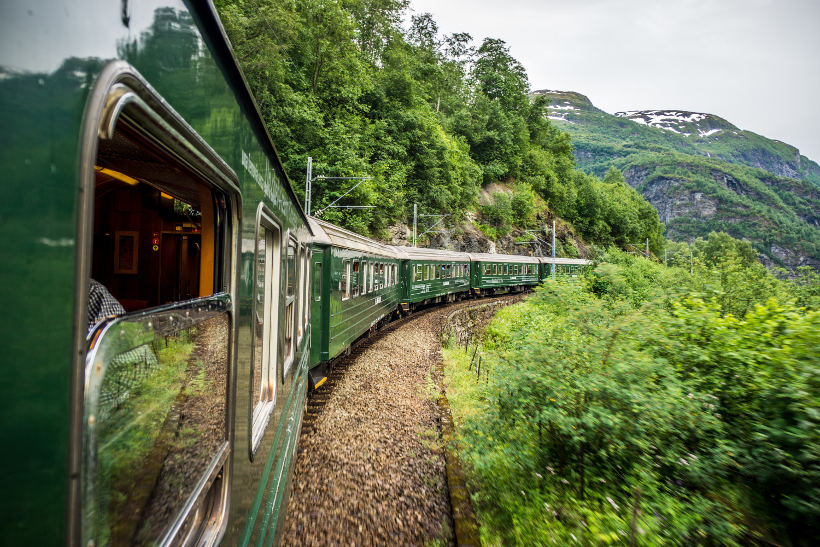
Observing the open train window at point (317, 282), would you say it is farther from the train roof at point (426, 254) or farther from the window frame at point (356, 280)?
the train roof at point (426, 254)

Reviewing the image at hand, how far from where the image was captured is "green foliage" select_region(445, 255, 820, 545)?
334 centimetres

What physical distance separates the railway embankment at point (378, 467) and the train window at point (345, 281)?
5.41ft

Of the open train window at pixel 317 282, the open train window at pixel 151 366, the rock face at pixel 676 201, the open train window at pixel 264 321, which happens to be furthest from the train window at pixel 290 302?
the rock face at pixel 676 201

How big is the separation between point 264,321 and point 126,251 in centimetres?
99

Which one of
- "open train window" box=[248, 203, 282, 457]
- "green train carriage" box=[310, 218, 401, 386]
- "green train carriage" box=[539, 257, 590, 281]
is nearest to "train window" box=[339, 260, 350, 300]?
"green train carriage" box=[310, 218, 401, 386]

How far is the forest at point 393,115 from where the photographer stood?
21.8 meters

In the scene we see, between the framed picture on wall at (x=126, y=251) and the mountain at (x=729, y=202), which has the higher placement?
the mountain at (x=729, y=202)

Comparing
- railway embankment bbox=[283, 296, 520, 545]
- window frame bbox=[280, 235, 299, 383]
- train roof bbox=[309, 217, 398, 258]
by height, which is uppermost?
train roof bbox=[309, 217, 398, 258]

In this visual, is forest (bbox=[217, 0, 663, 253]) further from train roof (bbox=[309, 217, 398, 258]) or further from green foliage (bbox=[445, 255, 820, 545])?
green foliage (bbox=[445, 255, 820, 545])

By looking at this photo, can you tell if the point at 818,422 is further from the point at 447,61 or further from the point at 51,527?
the point at 447,61

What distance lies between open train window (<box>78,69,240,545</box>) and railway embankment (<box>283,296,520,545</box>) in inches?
121

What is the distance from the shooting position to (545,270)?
32969 mm

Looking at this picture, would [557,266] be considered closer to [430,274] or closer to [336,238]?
[430,274]

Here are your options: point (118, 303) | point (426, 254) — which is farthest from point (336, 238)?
point (426, 254)
